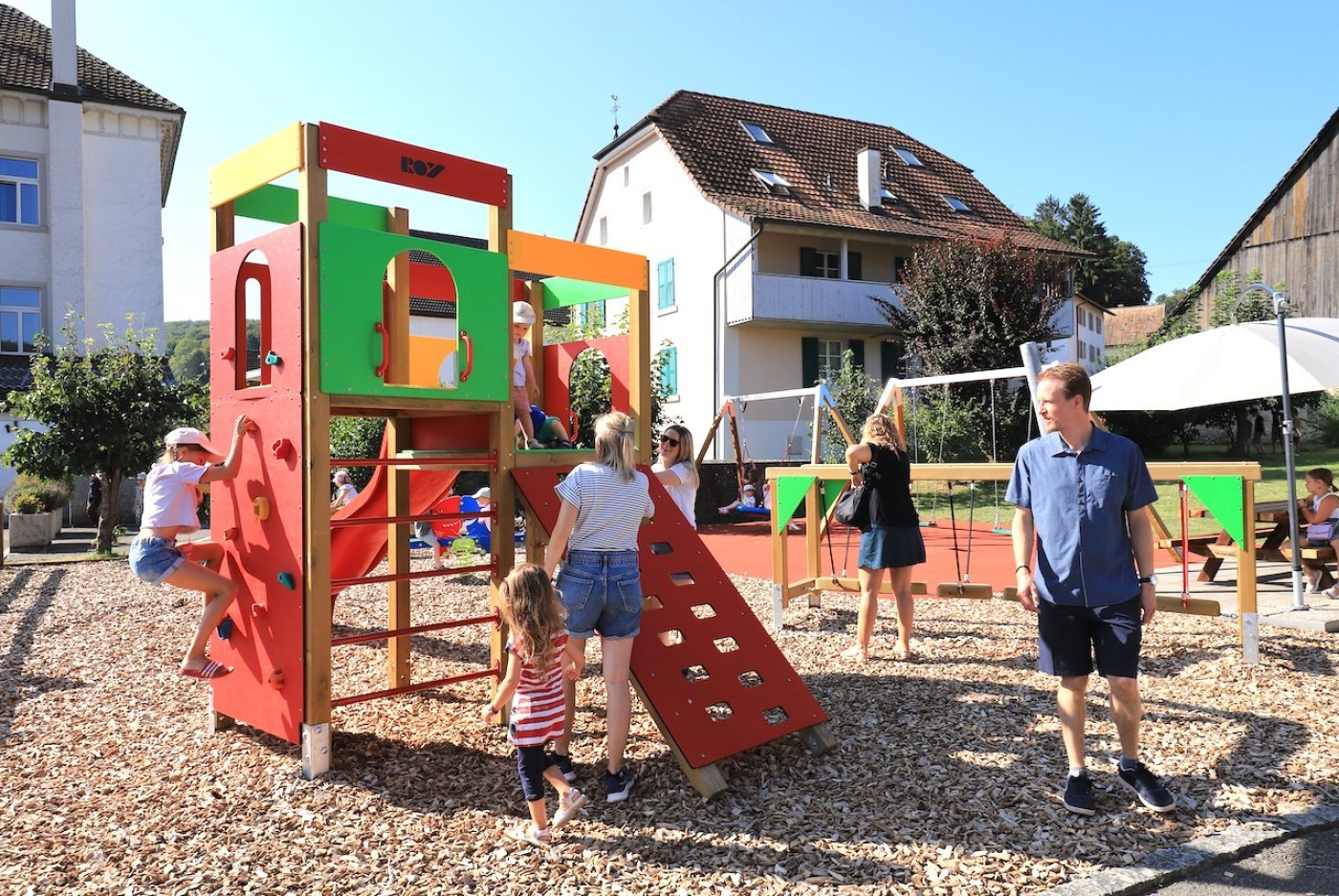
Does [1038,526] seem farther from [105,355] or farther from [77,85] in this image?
[77,85]

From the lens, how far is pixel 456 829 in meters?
3.89

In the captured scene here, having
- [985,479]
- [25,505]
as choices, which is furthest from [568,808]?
[25,505]

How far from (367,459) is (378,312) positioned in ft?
2.74

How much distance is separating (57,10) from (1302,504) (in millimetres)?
28536

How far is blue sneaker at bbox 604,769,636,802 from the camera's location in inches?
162

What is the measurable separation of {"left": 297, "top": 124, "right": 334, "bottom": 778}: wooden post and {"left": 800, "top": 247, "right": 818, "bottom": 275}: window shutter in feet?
71.6

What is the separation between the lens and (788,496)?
796cm

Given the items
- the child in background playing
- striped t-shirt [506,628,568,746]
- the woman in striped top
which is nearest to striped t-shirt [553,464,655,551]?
the woman in striped top

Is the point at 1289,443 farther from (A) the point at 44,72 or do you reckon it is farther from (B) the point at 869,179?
(A) the point at 44,72

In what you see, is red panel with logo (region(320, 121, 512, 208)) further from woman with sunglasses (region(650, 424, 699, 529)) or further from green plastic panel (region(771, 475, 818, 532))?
green plastic panel (region(771, 475, 818, 532))

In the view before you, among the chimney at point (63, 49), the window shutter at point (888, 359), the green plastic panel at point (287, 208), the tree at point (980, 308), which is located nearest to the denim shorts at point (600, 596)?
the green plastic panel at point (287, 208)

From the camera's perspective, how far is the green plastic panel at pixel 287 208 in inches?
245

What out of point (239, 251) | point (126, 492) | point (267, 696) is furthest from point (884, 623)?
point (126, 492)

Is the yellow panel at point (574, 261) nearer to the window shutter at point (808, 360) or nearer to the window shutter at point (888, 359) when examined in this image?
the window shutter at point (808, 360)
